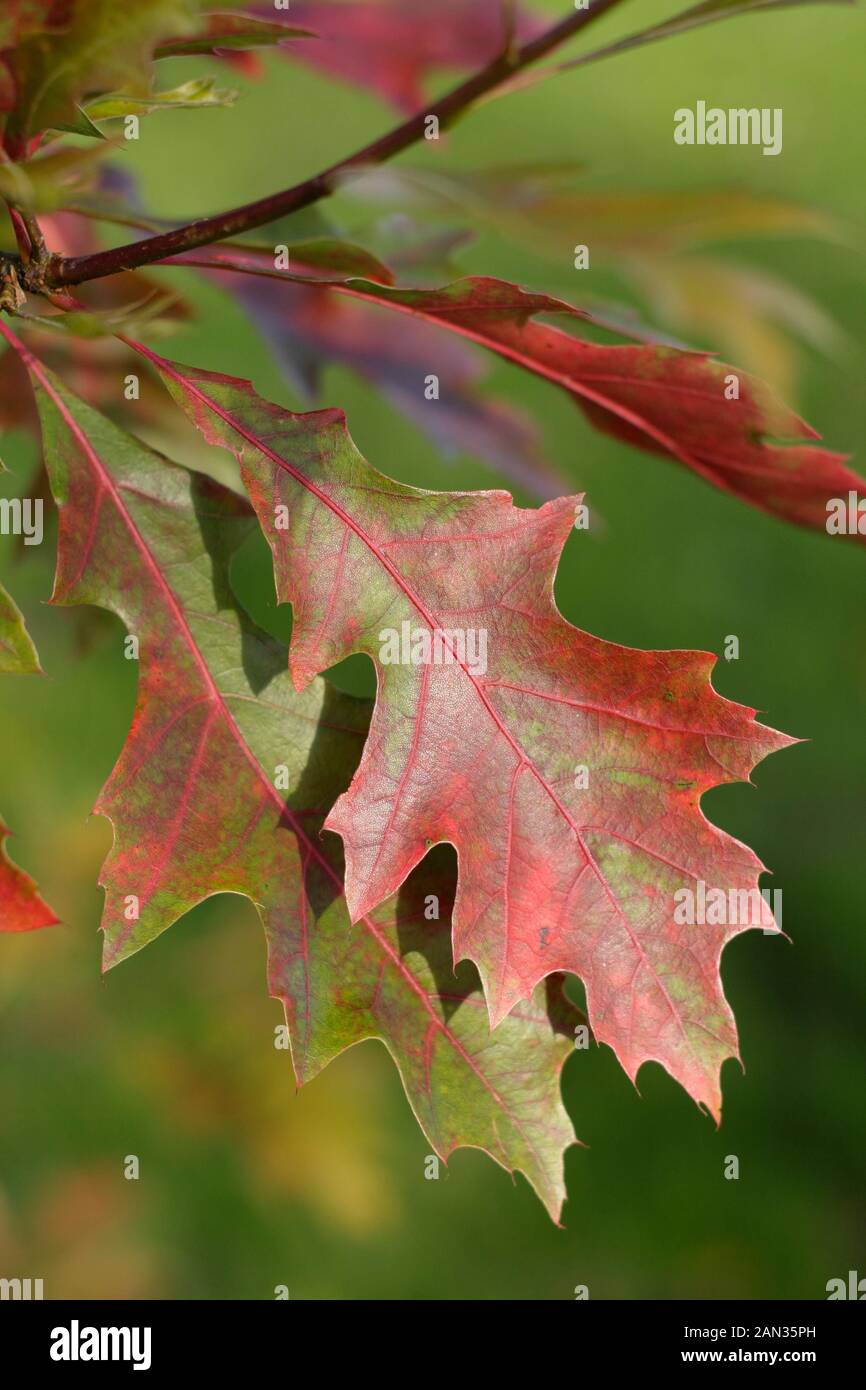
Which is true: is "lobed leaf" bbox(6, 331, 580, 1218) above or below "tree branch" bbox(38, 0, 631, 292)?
below

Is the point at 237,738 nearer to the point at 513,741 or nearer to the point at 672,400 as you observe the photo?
the point at 513,741

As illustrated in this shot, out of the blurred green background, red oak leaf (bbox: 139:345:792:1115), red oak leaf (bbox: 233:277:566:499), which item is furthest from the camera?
the blurred green background

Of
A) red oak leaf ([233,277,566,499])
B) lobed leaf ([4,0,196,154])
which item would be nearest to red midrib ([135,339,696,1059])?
lobed leaf ([4,0,196,154])

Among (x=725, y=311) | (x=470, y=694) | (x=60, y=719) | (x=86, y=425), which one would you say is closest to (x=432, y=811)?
(x=470, y=694)

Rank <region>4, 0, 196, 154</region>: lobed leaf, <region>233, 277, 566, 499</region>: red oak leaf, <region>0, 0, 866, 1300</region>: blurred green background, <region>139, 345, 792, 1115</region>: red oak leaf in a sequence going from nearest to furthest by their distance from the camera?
<region>4, 0, 196, 154</region>: lobed leaf, <region>139, 345, 792, 1115</region>: red oak leaf, <region>233, 277, 566, 499</region>: red oak leaf, <region>0, 0, 866, 1300</region>: blurred green background

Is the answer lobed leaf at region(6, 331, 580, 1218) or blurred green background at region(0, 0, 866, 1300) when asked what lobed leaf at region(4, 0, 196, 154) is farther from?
blurred green background at region(0, 0, 866, 1300)
